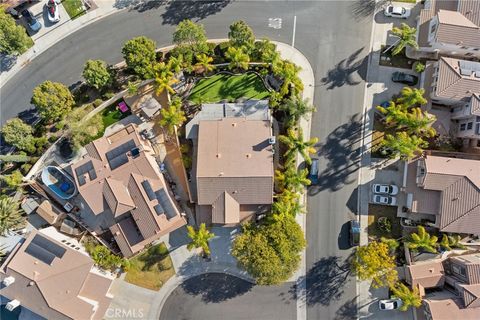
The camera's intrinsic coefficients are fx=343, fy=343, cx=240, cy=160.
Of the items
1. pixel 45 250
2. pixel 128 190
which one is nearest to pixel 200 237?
pixel 128 190

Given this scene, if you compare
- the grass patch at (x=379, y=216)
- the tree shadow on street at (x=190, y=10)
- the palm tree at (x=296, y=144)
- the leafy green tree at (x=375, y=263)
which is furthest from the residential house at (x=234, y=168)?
the tree shadow on street at (x=190, y=10)

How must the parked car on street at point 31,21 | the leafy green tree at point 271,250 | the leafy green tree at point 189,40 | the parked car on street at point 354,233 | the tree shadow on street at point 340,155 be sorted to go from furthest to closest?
the parked car on street at point 31,21, the tree shadow on street at point 340,155, the parked car on street at point 354,233, the leafy green tree at point 189,40, the leafy green tree at point 271,250

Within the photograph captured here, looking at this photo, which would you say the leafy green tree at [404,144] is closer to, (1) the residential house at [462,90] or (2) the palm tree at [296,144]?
(1) the residential house at [462,90]

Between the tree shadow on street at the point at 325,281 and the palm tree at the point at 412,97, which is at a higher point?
the palm tree at the point at 412,97

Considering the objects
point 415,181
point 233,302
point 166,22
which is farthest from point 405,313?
point 166,22

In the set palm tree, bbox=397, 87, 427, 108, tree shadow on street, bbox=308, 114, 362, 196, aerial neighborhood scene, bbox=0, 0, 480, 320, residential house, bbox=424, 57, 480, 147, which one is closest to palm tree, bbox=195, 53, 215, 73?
aerial neighborhood scene, bbox=0, 0, 480, 320
